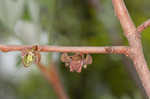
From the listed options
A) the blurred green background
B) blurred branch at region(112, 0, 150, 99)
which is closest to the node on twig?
blurred branch at region(112, 0, 150, 99)

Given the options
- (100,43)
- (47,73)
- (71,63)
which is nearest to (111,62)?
(100,43)

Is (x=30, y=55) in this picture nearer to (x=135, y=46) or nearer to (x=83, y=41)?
(x=135, y=46)

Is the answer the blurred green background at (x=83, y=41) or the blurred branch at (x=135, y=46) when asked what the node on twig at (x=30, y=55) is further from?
the blurred green background at (x=83, y=41)

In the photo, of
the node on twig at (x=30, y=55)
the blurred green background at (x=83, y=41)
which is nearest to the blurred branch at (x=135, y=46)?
the node on twig at (x=30, y=55)

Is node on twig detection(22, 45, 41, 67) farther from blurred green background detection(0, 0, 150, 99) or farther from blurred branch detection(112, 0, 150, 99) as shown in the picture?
blurred green background detection(0, 0, 150, 99)

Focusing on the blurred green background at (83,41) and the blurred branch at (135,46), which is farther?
the blurred green background at (83,41)

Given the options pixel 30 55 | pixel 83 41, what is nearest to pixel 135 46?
pixel 30 55
